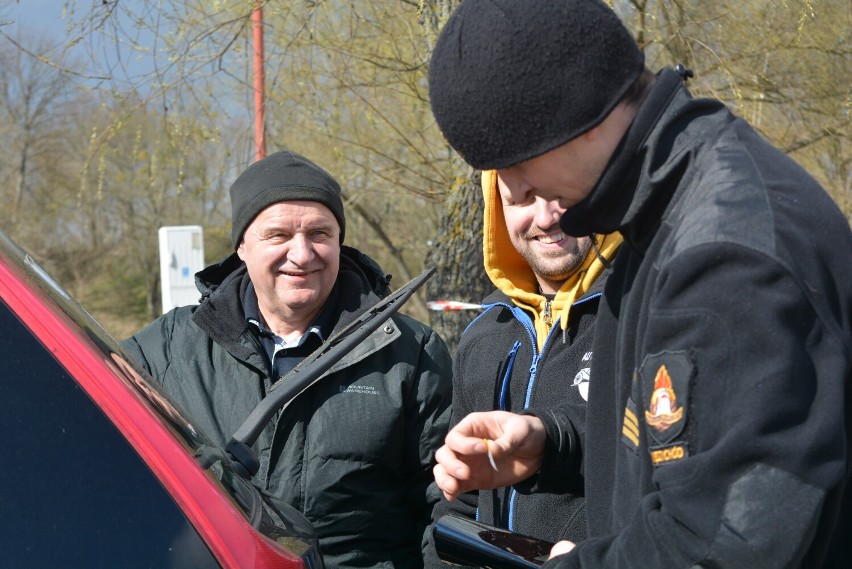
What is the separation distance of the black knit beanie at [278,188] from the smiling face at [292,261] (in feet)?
0.10

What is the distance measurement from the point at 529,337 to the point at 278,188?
3.29 ft

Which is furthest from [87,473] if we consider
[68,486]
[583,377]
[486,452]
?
[583,377]

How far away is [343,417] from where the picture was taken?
3.00 m

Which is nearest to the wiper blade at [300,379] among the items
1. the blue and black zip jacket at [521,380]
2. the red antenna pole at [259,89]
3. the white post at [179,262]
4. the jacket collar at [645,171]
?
the blue and black zip jacket at [521,380]

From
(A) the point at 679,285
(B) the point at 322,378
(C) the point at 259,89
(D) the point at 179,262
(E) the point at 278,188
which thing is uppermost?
(C) the point at 259,89

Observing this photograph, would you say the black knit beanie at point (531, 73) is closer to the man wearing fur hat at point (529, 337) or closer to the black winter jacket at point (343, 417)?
the man wearing fur hat at point (529, 337)

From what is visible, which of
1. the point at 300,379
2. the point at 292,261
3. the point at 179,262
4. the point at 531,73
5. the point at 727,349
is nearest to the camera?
the point at 727,349

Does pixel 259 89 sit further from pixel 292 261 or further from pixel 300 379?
pixel 300 379

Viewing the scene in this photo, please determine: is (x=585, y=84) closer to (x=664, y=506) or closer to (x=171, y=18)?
(x=664, y=506)

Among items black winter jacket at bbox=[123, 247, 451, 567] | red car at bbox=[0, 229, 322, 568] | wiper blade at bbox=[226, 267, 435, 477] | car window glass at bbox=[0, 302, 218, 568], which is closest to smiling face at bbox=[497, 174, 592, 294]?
wiper blade at bbox=[226, 267, 435, 477]

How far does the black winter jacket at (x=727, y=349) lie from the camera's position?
1.25 m

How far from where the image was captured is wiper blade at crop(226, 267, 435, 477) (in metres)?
2.10

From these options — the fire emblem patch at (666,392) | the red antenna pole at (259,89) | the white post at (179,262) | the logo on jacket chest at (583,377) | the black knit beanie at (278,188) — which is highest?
the red antenna pole at (259,89)

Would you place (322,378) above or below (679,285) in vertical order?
below
